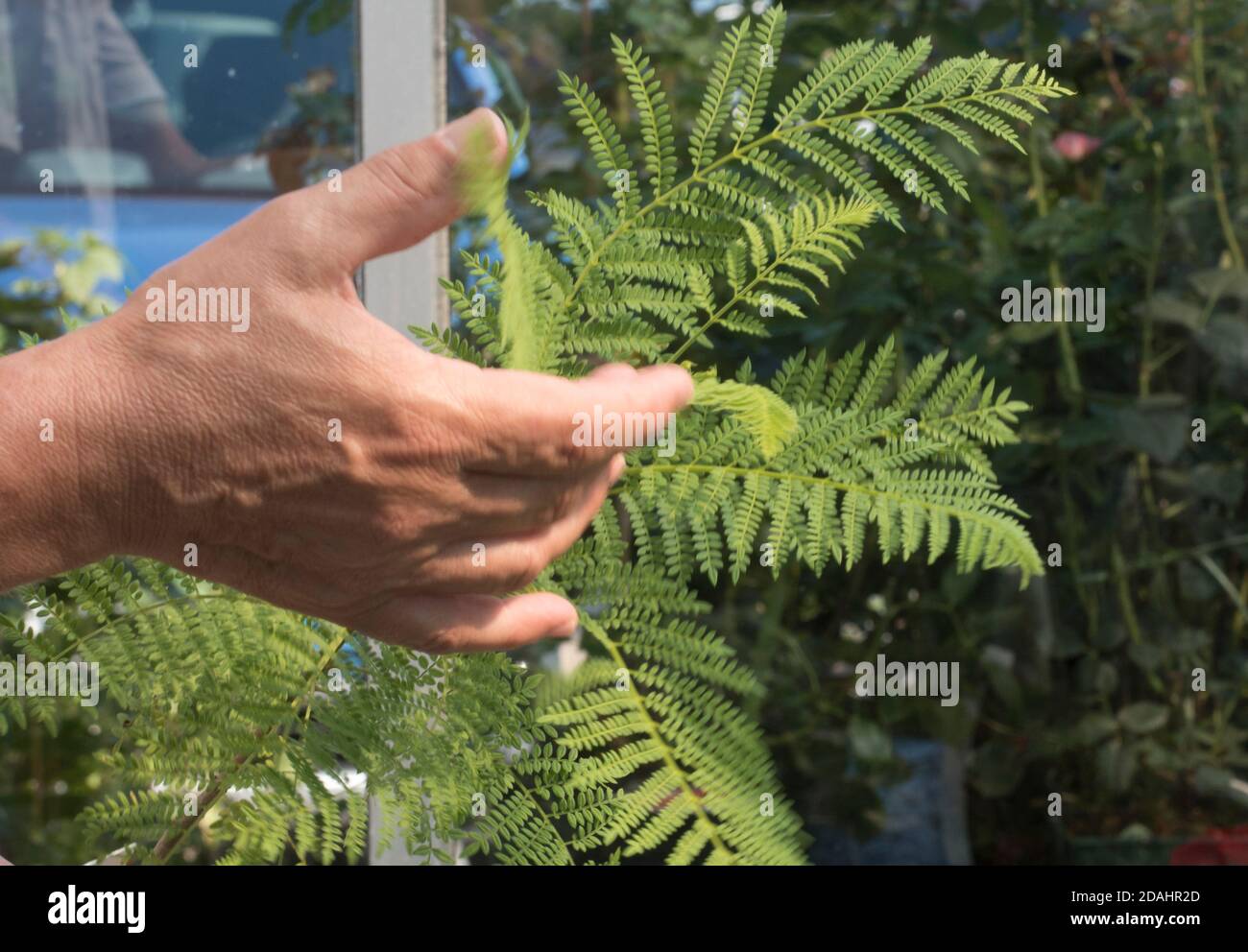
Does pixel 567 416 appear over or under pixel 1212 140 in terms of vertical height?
under

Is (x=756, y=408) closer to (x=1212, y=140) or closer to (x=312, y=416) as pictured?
(x=312, y=416)

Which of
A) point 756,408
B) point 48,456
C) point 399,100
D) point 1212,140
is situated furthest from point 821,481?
point 1212,140

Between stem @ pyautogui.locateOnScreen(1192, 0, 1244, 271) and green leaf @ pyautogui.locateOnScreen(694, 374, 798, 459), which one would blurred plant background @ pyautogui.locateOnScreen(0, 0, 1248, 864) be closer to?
stem @ pyautogui.locateOnScreen(1192, 0, 1244, 271)

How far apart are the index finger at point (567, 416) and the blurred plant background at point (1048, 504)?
949 mm

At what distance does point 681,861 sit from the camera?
51 centimetres

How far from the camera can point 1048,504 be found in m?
1.49

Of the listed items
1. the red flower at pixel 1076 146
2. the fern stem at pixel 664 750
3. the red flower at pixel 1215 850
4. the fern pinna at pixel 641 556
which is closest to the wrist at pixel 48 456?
the fern pinna at pixel 641 556

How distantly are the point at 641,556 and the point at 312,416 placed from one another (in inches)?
7.3

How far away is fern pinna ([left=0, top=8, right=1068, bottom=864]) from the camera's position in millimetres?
521

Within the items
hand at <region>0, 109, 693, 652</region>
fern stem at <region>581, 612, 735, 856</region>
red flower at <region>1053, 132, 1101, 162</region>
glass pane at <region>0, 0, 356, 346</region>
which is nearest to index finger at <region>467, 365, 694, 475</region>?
hand at <region>0, 109, 693, 652</region>

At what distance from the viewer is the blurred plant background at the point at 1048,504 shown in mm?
1443

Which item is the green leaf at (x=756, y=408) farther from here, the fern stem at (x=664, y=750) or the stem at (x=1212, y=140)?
the stem at (x=1212, y=140)
